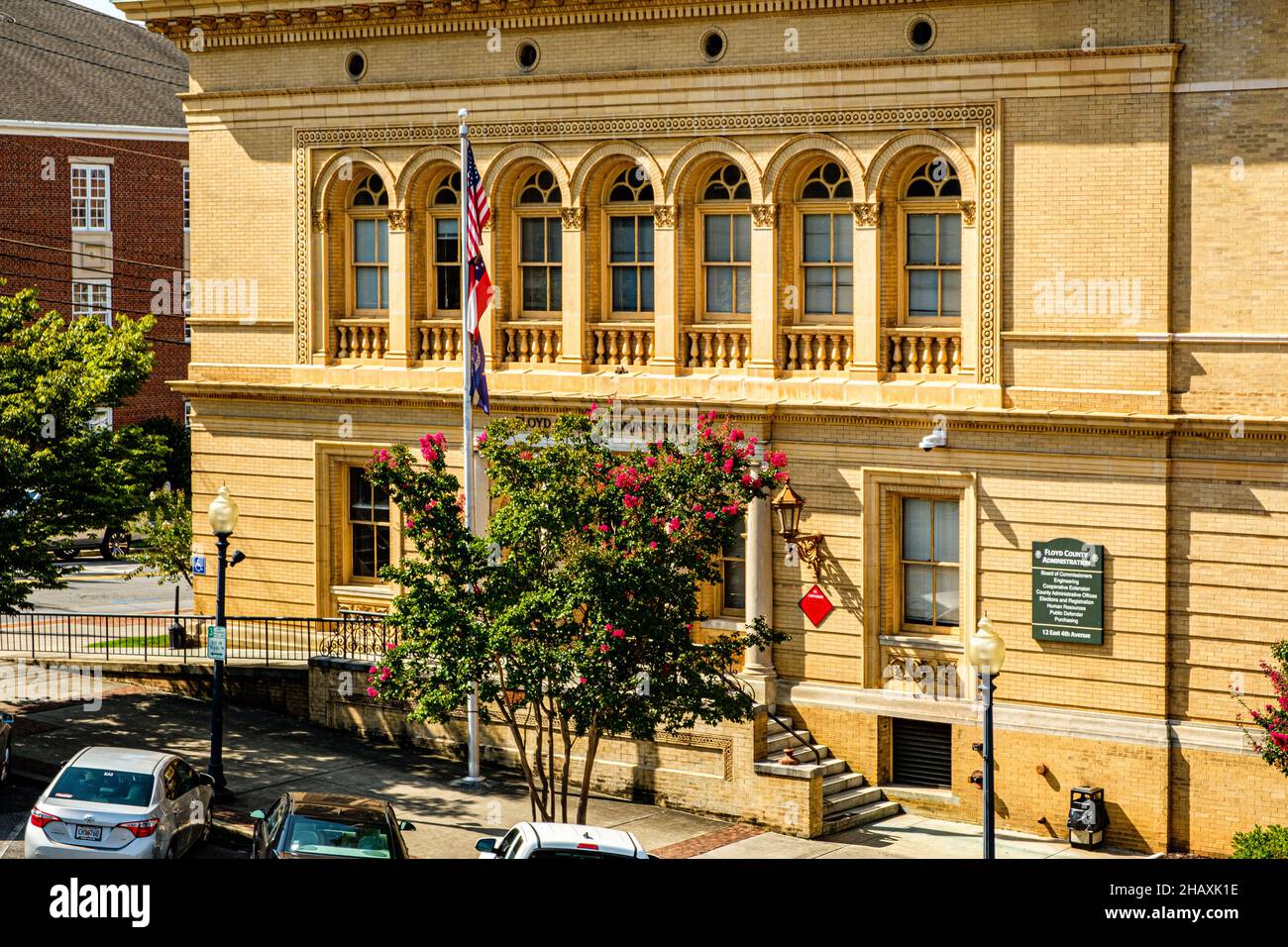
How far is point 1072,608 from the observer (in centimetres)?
2575

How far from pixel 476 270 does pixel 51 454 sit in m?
7.92

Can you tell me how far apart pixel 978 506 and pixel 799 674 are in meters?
4.09

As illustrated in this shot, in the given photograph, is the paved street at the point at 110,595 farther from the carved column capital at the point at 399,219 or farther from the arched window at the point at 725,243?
the arched window at the point at 725,243

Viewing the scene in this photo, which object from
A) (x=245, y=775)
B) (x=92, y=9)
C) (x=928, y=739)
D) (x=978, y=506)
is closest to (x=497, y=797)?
(x=245, y=775)

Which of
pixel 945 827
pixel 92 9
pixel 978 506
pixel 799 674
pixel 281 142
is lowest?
pixel 945 827

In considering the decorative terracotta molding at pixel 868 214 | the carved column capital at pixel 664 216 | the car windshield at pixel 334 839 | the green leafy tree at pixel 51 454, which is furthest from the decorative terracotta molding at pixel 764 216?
the car windshield at pixel 334 839

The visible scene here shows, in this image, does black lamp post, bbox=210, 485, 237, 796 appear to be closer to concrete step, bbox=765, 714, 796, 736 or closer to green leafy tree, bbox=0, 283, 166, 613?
green leafy tree, bbox=0, 283, 166, 613

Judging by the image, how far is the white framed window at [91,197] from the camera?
64688 mm

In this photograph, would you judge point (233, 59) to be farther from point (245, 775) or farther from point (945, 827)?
point (945, 827)

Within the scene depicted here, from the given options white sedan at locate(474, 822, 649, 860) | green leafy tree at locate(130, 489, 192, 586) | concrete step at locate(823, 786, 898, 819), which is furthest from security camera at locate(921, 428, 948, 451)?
green leafy tree at locate(130, 489, 192, 586)

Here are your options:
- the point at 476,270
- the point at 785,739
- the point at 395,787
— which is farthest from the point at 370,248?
the point at 785,739

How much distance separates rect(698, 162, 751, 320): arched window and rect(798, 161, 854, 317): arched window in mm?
1013

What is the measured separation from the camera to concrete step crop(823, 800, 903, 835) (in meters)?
26.1

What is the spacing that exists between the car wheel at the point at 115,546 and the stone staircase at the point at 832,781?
3376 centimetres
